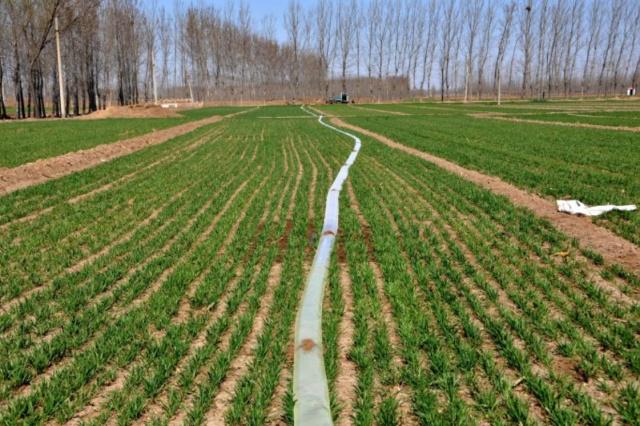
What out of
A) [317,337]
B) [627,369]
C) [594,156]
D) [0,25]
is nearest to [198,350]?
[317,337]

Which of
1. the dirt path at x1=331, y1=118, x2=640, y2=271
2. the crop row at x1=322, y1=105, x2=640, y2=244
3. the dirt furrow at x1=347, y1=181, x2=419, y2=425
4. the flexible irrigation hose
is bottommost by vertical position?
the dirt furrow at x1=347, y1=181, x2=419, y2=425

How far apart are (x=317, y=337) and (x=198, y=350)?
2.70 ft

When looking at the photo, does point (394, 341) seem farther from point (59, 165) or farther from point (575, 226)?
point (59, 165)

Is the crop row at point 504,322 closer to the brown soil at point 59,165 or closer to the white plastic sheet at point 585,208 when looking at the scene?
the white plastic sheet at point 585,208

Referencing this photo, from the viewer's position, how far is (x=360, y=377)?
2811 mm

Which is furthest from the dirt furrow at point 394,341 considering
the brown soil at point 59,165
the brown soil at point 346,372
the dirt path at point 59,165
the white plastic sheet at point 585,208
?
the brown soil at point 59,165

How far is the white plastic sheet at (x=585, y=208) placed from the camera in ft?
21.6

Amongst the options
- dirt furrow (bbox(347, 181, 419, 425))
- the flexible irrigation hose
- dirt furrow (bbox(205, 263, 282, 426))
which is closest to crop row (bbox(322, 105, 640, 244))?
dirt furrow (bbox(347, 181, 419, 425))

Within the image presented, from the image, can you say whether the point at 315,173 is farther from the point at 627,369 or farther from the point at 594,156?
the point at 627,369

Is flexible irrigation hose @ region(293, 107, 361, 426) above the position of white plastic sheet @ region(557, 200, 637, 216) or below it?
below

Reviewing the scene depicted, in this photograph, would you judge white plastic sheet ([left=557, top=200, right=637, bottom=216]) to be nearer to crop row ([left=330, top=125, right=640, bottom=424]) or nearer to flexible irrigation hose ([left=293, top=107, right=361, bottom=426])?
crop row ([left=330, top=125, right=640, bottom=424])

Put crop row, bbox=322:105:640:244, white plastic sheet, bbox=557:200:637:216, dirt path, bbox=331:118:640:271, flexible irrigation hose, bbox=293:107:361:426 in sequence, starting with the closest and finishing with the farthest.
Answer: flexible irrigation hose, bbox=293:107:361:426 → dirt path, bbox=331:118:640:271 → white plastic sheet, bbox=557:200:637:216 → crop row, bbox=322:105:640:244

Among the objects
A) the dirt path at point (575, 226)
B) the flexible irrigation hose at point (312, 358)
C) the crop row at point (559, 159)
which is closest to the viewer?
the flexible irrigation hose at point (312, 358)

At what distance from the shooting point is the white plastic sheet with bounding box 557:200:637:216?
657 cm
